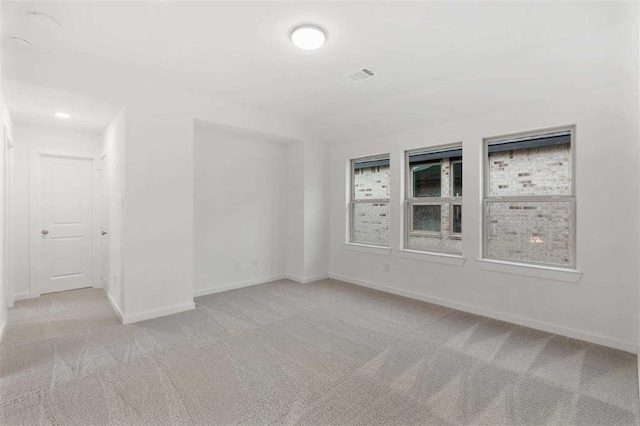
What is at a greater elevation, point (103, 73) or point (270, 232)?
point (103, 73)

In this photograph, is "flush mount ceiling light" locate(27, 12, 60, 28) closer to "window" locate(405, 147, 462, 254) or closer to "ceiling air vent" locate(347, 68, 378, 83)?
"ceiling air vent" locate(347, 68, 378, 83)

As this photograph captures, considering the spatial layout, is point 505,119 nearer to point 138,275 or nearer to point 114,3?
point 114,3

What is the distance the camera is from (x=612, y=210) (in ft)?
9.72

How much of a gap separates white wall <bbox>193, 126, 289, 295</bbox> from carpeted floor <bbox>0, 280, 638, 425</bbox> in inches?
43.3

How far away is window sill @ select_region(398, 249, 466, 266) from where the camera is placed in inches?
159

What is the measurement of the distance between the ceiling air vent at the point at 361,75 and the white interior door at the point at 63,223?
418 centimetres

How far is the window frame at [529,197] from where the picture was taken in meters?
3.26

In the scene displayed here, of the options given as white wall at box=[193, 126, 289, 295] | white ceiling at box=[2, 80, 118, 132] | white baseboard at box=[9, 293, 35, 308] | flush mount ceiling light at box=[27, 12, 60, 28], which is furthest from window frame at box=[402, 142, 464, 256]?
white baseboard at box=[9, 293, 35, 308]

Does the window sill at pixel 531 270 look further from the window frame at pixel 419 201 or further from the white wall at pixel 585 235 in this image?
→ the window frame at pixel 419 201

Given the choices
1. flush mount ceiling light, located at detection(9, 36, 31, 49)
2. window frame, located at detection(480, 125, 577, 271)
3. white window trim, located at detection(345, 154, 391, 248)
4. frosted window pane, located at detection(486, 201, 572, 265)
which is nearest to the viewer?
flush mount ceiling light, located at detection(9, 36, 31, 49)

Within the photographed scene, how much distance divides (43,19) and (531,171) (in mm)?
4690

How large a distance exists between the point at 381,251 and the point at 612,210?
270 centimetres

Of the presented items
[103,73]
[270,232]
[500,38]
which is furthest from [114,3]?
[270,232]

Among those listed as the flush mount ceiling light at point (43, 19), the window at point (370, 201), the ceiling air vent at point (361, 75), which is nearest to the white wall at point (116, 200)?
the flush mount ceiling light at point (43, 19)
